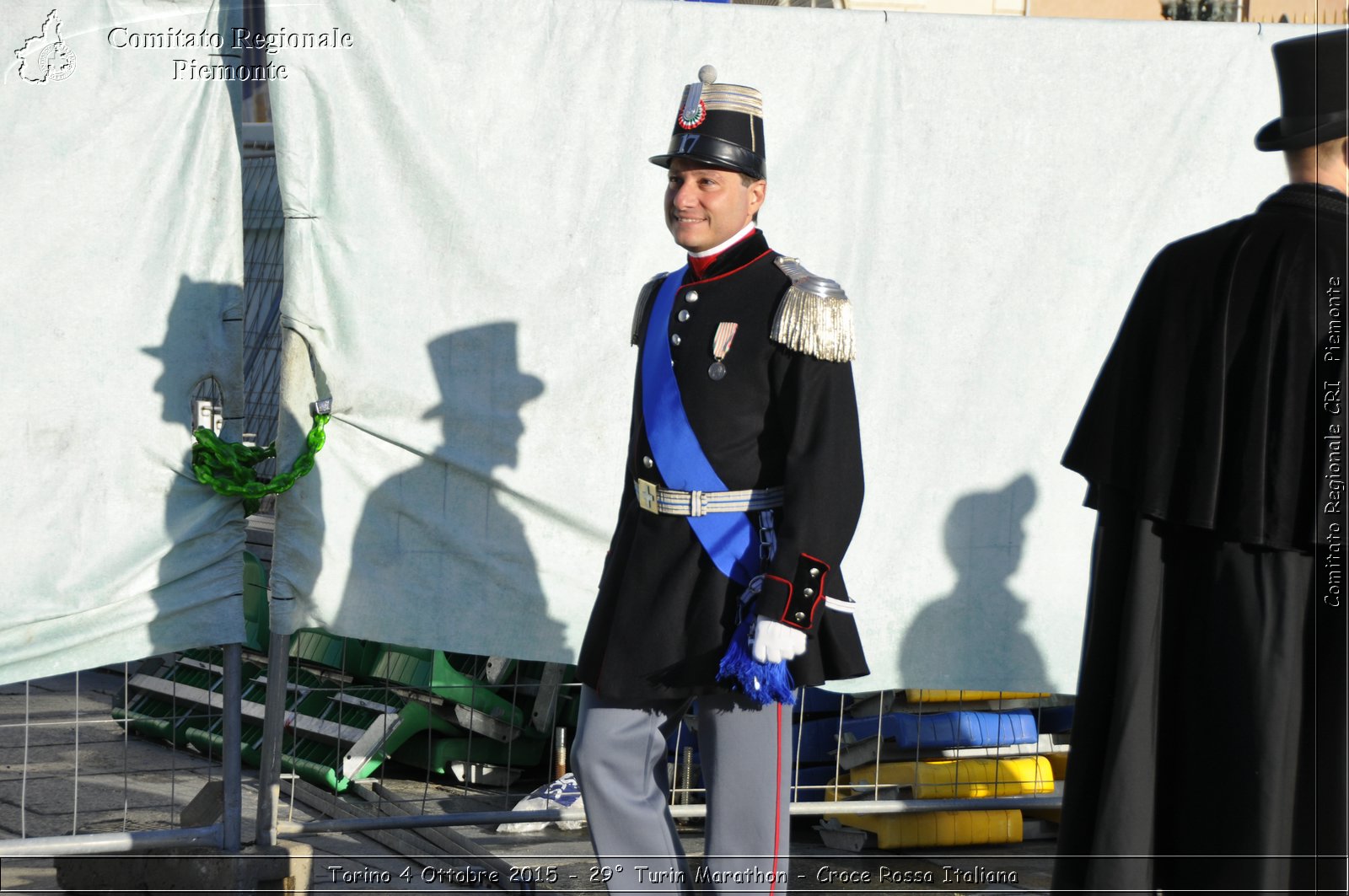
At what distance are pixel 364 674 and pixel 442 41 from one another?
2623 mm

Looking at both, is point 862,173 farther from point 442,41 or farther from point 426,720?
point 426,720

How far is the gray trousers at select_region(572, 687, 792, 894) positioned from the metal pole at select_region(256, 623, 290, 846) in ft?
4.05

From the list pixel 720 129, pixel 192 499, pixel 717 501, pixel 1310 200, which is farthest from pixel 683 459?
pixel 192 499

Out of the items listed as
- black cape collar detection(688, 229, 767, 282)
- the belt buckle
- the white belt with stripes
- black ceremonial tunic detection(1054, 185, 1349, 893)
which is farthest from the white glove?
black cape collar detection(688, 229, 767, 282)

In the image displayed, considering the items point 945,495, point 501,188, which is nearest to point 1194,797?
point 945,495

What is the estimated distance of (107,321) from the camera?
12.8ft

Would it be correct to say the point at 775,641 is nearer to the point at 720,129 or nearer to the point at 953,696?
the point at 720,129

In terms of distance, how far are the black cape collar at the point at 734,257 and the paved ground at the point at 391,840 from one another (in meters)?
1.82

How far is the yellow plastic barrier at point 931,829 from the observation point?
15.8 feet

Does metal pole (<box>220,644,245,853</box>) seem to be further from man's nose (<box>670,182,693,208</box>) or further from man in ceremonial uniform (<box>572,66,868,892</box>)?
man's nose (<box>670,182,693,208</box>)

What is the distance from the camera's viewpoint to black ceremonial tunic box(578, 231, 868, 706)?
3.07 metres

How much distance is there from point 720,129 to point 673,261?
1.04 metres

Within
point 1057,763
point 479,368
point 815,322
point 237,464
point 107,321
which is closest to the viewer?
point 815,322

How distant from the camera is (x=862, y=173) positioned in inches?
170
